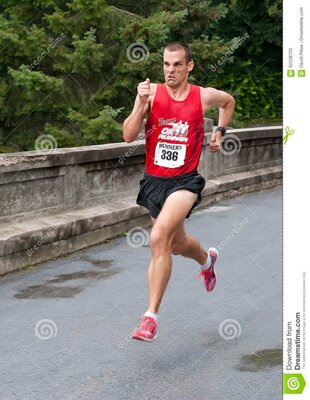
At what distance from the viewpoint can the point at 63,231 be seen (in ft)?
32.2

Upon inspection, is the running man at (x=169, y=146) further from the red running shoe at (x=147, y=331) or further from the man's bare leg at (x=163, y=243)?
the red running shoe at (x=147, y=331)

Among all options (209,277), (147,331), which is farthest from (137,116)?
(209,277)

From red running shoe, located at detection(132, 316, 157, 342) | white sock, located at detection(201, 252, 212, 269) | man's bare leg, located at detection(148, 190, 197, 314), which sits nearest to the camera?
red running shoe, located at detection(132, 316, 157, 342)

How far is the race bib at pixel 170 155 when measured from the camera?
266 inches

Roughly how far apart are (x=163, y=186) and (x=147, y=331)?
1197 millimetres

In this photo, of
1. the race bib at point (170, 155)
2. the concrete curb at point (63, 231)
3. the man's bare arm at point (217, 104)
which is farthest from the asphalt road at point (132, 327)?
the man's bare arm at point (217, 104)

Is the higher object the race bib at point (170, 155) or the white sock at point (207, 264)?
the race bib at point (170, 155)

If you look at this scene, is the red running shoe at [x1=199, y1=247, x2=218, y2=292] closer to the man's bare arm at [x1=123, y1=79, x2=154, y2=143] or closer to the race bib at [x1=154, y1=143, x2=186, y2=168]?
the race bib at [x1=154, y1=143, x2=186, y2=168]

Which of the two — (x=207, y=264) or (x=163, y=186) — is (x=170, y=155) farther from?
(x=207, y=264)

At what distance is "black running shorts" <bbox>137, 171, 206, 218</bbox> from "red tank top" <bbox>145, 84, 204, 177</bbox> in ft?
0.17

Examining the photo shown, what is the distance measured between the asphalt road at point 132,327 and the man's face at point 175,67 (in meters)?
1.82

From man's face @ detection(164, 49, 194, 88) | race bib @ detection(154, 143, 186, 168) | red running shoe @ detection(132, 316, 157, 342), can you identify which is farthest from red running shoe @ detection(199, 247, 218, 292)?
man's face @ detection(164, 49, 194, 88)

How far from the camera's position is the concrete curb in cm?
898
